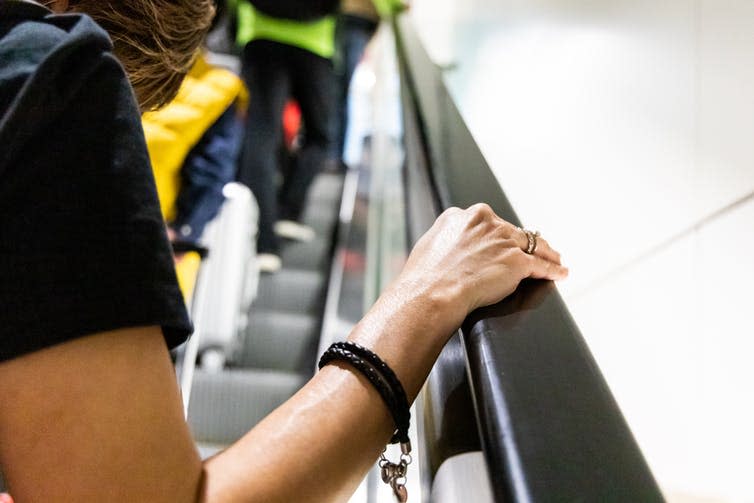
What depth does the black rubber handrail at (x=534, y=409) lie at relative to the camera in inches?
19.0

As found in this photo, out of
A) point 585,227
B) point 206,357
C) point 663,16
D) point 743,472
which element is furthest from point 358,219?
point 743,472

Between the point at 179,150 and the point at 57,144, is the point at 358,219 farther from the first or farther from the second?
the point at 57,144

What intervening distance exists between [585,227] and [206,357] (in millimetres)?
2170

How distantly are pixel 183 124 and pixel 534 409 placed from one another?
2.24 m

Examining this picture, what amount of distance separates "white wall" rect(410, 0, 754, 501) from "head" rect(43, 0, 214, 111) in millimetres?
702

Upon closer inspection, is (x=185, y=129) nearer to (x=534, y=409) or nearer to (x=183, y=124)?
(x=183, y=124)

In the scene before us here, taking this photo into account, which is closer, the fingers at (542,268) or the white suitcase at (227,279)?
the fingers at (542,268)

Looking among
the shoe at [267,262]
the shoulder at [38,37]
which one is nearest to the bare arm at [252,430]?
the shoulder at [38,37]

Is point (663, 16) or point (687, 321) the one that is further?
point (663, 16)

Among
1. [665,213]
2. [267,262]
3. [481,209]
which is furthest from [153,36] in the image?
[267,262]

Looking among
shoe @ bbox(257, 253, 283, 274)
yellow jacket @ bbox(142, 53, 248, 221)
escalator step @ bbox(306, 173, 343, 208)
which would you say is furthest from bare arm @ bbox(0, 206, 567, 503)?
escalator step @ bbox(306, 173, 343, 208)

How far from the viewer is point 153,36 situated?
886mm

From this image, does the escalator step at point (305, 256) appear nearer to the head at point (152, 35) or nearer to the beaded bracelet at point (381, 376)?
the head at point (152, 35)

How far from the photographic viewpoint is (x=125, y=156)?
592 millimetres
